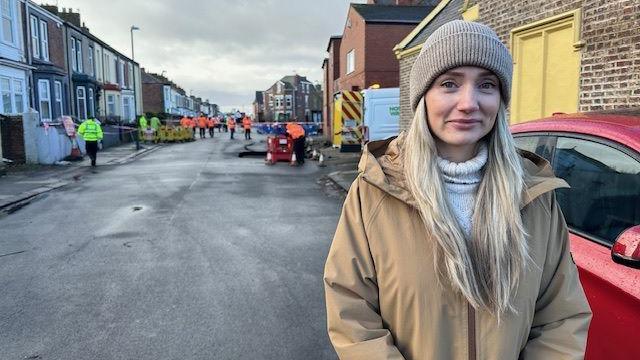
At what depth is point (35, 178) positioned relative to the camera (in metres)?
15.0

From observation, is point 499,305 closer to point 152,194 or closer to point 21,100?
point 152,194

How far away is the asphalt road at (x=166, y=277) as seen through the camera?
13.7ft

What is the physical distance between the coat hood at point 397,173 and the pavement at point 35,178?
10549mm

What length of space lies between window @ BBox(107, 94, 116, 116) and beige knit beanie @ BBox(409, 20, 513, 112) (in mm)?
40121

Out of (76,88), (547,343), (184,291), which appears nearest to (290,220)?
(184,291)

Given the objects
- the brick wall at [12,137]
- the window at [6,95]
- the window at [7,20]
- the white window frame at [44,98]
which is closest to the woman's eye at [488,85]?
the brick wall at [12,137]

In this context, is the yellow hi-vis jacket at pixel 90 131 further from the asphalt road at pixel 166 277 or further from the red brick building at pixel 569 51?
the red brick building at pixel 569 51

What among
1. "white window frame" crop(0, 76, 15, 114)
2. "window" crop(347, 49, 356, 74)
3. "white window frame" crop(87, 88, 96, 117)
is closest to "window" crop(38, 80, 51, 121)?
"white window frame" crop(0, 76, 15, 114)

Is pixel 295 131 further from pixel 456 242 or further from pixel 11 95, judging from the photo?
pixel 456 242

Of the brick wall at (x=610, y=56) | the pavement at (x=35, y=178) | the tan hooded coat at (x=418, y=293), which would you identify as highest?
the brick wall at (x=610, y=56)

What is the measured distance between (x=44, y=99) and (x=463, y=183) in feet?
92.9

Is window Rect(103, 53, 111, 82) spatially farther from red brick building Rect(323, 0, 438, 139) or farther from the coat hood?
the coat hood

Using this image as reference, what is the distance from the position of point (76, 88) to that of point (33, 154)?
14514 millimetres

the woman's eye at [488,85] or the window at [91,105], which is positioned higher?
the window at [91,105]
